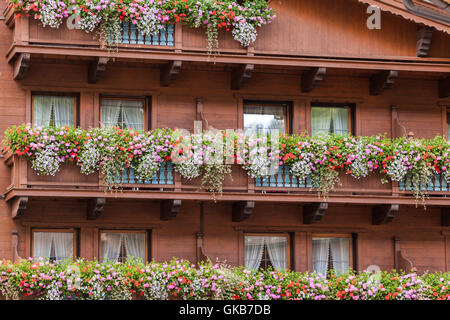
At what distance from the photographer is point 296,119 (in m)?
31.7

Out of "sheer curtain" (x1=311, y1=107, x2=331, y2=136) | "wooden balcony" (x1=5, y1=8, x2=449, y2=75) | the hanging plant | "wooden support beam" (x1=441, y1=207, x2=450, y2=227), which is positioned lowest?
"wooden support beam" (x1=441, y1=207, x2=450, y2=227)

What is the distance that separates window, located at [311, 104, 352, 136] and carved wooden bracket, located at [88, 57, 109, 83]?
5417 mm

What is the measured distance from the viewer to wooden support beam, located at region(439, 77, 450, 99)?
3219cm

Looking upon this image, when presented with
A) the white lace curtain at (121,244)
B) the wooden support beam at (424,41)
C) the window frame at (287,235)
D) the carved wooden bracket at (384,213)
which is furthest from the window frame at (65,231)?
the wooden support beam at (424,41)

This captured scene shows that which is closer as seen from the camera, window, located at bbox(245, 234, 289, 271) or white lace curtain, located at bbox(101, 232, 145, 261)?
white lace curtain, located at bbox(101, 232, 145, 261)

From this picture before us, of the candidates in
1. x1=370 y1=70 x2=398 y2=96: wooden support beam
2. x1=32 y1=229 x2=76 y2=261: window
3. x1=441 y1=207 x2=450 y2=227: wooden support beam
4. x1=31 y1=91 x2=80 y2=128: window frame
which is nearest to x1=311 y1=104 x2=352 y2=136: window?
x1=370 y1=70 x2=398 y2=96: wooden support beam

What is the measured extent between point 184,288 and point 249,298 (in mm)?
1458

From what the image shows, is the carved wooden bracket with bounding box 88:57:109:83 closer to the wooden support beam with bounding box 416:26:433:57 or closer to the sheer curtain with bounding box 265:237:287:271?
the sheer curtain with bounding box 265:237:287:271

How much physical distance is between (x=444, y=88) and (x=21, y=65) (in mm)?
10465

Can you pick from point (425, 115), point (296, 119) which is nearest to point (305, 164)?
point (296, 119)

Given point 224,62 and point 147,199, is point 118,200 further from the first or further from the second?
point 224,62

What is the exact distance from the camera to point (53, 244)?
30.2 meters

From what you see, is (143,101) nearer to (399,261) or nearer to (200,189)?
(200,189)

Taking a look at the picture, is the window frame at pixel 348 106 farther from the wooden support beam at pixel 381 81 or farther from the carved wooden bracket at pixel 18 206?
the carved wooden bracket at pixel 18 206
